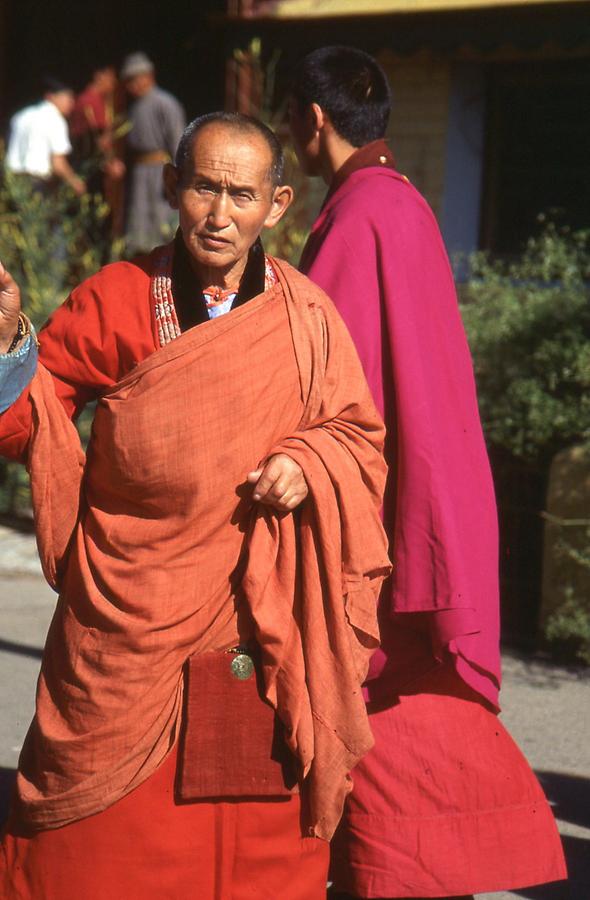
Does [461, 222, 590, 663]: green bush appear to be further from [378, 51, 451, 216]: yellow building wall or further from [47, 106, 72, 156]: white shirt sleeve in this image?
[47, 106, 72, 156]: white shirt sleeve

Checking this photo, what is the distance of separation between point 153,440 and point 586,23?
692 centimetres

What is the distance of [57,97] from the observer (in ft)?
37.4

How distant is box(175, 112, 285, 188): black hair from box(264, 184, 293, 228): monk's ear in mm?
24

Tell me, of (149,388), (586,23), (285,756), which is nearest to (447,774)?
(285,756)

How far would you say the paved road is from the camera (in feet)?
14.5

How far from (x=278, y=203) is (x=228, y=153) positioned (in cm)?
20

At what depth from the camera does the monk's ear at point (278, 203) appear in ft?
9.81

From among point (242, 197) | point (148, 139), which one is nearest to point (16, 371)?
point (242, 197)

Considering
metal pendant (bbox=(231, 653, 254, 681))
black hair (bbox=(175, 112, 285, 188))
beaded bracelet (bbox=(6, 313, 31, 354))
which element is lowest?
metal pendant (bbox=(231, 653, 254, 681))

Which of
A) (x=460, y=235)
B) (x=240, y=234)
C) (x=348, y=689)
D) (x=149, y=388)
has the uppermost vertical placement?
(x=460, y=235)

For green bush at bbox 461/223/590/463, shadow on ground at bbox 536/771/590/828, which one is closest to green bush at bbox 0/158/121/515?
green bush at bbox 461/223/590/463

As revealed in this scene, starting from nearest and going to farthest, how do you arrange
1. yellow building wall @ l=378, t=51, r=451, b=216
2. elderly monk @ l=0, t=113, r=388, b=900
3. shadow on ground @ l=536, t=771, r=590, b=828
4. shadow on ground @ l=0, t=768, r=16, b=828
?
elderly monk @ l=0, t=113, r=388, b=900
shadow on ground @ l=0, t=768, r=16, b=828
shadow on ground @ l=536, t=771, r=590, b=828
yellow building wall @ l=378, t=51, r=451, b=216

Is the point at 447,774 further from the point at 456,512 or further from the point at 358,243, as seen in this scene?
the point at 358,243

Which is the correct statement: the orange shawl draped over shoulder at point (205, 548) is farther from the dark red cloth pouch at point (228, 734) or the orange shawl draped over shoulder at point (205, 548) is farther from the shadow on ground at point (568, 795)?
the shadow on ground at point (568, 795)
